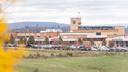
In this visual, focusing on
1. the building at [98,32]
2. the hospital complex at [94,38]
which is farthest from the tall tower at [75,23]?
the hospital complex at [94,38]

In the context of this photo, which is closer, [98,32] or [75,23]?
[98,32]

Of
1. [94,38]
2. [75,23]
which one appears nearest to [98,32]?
[94,38]

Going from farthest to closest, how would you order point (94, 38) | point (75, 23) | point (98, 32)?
1. point (75, 23)
2. point (98, 32)
3. point (94, 38)

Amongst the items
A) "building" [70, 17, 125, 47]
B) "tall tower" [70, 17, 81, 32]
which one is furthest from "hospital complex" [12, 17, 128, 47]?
"tall tower" [70, 17, 81, 32]

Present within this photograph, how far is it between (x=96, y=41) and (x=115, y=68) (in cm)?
9612

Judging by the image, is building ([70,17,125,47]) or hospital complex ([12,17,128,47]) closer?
hospital complex ([12,17,128,47])

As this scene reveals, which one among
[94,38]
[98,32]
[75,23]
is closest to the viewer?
[94,38]

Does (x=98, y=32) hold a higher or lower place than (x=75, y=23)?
lower

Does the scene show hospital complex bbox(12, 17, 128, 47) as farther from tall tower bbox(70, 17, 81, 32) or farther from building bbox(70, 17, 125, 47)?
tall tower bbox(70, 17, 81, 32)

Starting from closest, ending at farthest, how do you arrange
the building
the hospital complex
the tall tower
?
the hospital complex, the building, the tall tower

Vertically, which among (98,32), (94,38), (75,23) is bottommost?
(94,38)

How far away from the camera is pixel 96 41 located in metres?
147

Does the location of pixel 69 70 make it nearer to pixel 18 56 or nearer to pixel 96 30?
pixel 18 56

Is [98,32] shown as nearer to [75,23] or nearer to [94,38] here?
[94,38]
